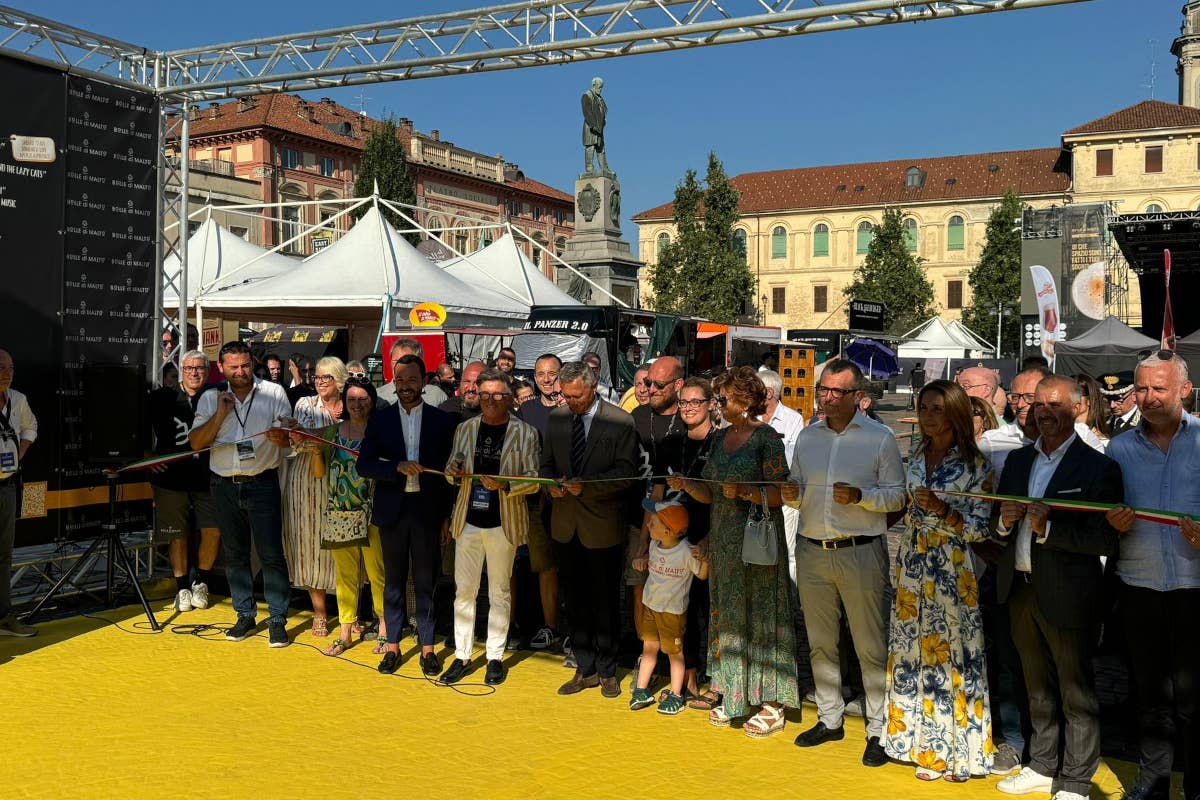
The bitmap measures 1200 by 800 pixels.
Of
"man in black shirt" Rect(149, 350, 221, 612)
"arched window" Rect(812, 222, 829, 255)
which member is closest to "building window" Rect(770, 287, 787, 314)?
"arched window" Rect(812, 222, 829, 255)

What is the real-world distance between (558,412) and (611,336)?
363 inches

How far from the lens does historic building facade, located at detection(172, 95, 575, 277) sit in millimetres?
52375

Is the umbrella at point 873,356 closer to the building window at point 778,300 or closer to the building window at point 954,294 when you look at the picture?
the building window at point 954,294

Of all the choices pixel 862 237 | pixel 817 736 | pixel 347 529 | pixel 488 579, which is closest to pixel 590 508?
pixel 488 579

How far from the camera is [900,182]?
234ft

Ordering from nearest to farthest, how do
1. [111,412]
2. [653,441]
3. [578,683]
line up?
[578,683] → [653,441] → [111,412]

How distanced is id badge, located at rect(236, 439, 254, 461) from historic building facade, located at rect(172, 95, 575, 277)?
39.0m

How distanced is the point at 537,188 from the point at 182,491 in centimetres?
6705

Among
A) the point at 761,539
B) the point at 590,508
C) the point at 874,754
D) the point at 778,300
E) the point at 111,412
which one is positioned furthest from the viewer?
the point at 778,300

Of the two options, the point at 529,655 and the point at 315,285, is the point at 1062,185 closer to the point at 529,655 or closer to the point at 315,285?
the point at 315,285

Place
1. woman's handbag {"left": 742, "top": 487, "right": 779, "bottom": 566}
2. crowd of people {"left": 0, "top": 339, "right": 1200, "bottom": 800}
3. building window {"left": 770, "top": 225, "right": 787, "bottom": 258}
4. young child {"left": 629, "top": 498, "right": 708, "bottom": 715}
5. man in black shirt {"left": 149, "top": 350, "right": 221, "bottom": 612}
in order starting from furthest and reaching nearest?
1. building window {"left": 770, "top": 225, "right": 787, "bottom": 258}
2. man in black shirt {"left": 149, "top": 350, "right": 221, "bottom": 612}
3. young child {"left": 629, "top": 498, "right": 708, "bottom": 715}
4. woman's handbag {"left": 742, "top": 487, "right": 779, "bottom": 566}
5. crowd of people {"left": 0, "top": 339, "right": 1200, "bottom": 800}

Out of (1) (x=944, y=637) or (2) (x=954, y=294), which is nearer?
(1) (x=944, y=637)

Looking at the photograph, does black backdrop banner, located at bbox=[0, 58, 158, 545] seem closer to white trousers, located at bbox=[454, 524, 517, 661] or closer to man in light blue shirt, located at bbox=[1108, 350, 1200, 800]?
white trousers, located at bbox=[454, 524, 517, 661]

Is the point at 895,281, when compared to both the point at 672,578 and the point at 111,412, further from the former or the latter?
the point at 672,578
